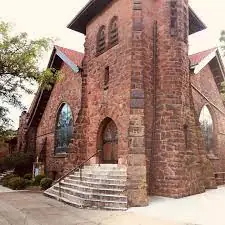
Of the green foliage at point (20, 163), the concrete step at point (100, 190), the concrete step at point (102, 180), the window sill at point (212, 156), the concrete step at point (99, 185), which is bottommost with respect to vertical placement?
the concrete step at point (100, 190)

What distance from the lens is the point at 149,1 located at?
13.1m

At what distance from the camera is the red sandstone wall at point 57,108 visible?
16.4 metres

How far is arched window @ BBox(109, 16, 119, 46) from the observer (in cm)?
1370

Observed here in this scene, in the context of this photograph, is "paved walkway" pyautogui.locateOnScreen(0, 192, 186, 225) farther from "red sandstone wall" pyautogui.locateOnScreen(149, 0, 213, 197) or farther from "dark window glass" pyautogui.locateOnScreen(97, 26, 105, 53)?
"dark window glass" pyautogui.locateOnScreen(97, 26, 105, 53)

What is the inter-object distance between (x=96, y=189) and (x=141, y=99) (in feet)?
12.3

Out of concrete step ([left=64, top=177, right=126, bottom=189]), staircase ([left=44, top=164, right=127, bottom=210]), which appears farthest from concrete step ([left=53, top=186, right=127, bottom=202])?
concrete step ([left=64, top=177, right=126, bottom=189])

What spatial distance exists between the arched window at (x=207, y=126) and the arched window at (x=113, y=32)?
717cm

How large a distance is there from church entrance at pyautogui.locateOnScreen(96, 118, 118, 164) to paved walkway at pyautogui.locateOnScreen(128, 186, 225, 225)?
3.01m

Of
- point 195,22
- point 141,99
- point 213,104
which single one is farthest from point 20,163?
point 195,22

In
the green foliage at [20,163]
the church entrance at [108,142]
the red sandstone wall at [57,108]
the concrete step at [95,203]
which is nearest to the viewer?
the concrete step at [95,203]

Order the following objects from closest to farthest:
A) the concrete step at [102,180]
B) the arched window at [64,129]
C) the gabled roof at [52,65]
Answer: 1. the concrete step at [102,180]
2. the arched window at [64,129]
3. the gabled roof at [52,65]

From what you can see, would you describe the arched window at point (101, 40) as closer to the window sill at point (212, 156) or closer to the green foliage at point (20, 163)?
the window sill at point (212, 156)

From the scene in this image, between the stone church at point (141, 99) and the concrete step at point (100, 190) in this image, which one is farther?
the stone church at point (141, 99)

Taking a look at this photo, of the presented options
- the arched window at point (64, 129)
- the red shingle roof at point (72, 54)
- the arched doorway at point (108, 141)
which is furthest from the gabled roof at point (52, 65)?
the arched doorway at point (108, 141)
